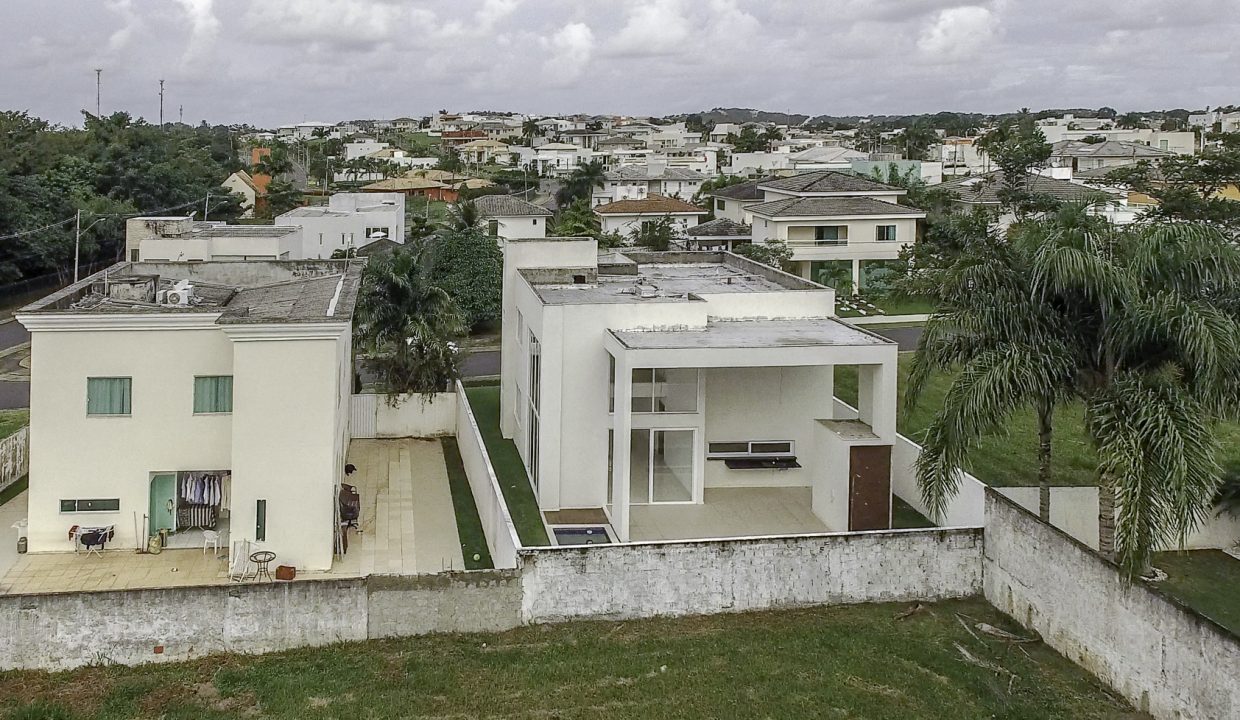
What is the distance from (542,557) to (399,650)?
7.75 feet

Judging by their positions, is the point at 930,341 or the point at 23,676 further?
the point at 930,341

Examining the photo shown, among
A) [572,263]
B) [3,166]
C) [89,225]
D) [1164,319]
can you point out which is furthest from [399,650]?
[3,166]

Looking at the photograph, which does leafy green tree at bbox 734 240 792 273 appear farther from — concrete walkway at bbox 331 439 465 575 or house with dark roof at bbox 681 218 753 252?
concrete walkway at bbox 331 439 465 575

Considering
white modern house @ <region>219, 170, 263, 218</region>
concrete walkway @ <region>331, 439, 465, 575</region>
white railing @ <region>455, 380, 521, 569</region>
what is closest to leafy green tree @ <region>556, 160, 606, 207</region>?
white modern house @ <region>219, 170, 263, 218</region>

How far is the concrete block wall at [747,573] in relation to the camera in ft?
53.7

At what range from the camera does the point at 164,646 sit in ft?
49.6

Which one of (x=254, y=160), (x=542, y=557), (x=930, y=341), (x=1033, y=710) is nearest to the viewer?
(x=1033, y=710)

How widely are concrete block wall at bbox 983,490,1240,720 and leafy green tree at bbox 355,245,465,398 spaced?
54.2 ft

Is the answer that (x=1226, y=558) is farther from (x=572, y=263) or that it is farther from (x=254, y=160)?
(x=254, y=160)

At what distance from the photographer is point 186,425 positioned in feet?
65.2

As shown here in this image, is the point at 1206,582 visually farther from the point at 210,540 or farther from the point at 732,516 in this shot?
the point at 210,540

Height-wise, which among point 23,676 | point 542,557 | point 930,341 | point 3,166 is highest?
point 3,166

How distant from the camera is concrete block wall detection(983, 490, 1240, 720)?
12826 mm

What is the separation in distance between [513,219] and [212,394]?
3918cm
